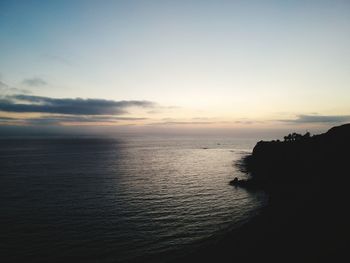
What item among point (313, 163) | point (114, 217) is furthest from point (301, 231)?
point (313, 163)

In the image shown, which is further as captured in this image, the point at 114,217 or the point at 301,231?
the point at 114,217

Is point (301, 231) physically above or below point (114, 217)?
above

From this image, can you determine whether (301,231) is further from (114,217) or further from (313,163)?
(313,163)

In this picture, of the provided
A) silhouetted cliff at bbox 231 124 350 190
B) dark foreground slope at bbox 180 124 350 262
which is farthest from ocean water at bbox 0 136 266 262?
silhouetted cliff at bbox 231 124 350 190

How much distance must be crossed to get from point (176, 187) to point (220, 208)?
17296 mm

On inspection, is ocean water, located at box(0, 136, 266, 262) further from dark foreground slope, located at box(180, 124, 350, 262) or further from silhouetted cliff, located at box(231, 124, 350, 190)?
silhouetted cliff, located at box(231, 124, 350, 190)

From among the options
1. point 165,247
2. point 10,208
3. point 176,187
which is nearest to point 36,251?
point 165,247

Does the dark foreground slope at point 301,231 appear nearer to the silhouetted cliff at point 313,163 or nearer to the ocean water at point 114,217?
the silhouetted cliff at point 313,163

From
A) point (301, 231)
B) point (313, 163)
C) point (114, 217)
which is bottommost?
point (114, 217)

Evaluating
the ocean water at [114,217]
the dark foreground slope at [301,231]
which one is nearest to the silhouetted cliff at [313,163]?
the dark foreground slope at [301,231]

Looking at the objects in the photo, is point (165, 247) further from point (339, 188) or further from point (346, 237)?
point (339, 188)

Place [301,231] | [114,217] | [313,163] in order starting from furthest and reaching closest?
[313,163]
[114,217]
[301,231]

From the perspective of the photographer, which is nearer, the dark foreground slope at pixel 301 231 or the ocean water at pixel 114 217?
the dark foreground slope at pixel 301 231

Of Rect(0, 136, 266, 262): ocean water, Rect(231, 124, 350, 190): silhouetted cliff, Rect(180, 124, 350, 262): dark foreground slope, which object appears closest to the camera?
Rect(180, 124, 350, 262): dark foreground slope
